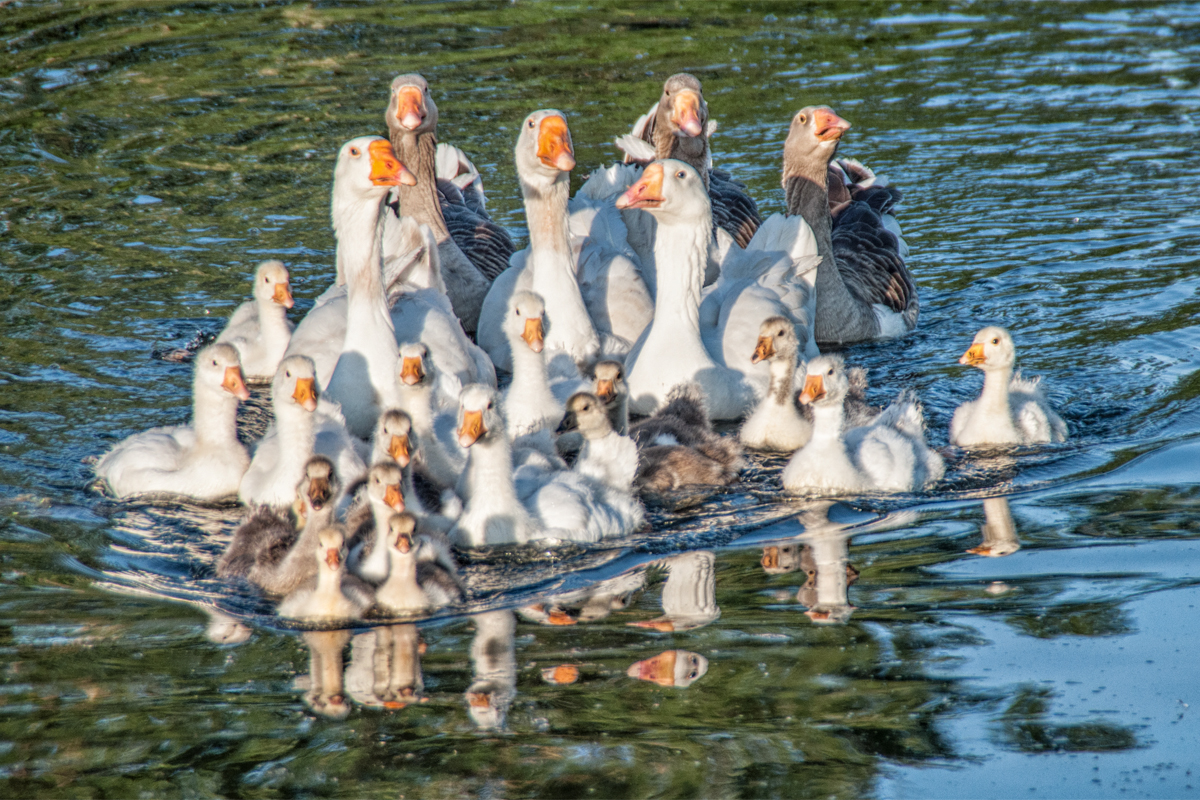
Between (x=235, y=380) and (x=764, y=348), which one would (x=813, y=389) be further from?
(x=235, y=380)

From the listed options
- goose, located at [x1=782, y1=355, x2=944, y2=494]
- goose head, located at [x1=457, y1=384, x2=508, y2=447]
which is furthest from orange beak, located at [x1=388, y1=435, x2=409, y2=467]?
goose, located at [x1=782, y1=355, x2=944, y2=494]

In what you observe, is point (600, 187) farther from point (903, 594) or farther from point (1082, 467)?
point (903, 594)

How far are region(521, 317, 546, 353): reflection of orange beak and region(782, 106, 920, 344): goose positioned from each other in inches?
146

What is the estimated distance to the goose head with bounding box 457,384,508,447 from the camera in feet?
22.7

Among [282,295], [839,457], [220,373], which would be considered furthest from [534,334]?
[282,295]

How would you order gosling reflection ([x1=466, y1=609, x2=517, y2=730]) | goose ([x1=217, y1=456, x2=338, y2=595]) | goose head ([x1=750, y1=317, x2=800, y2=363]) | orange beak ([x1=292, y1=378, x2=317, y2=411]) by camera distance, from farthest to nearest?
goose head ([x1=750, y1=317, x2=800, y2=363]) < orange beak ([x1=292, y1=378, x2=317, y2=411]) < goose ([x1=217, y1=456, x2=338, y2=595]) < gosling reflection ([x1=466, y1=609, x2=517, y2=730])

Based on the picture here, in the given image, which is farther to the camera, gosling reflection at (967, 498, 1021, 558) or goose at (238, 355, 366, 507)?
goose at (238, 355, 366, 507)

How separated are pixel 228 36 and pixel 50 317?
11.0m

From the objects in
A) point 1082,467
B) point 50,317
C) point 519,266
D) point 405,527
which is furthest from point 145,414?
point 1082,467

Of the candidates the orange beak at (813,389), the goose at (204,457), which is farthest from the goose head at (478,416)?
the orange beak at (813,389)

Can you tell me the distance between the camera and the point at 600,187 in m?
12.0

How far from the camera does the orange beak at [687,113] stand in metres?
10.8

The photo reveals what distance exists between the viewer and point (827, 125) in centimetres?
1108

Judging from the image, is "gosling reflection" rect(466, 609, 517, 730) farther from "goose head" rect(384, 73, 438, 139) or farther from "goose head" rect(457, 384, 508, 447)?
"goose head" rect(384, 73, 438, 139)
